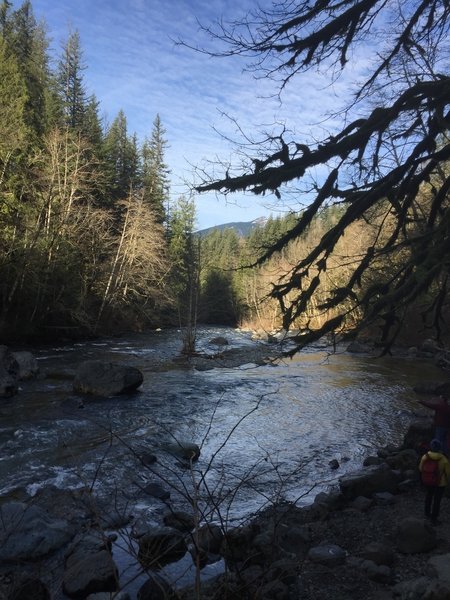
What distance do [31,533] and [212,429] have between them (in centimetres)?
536

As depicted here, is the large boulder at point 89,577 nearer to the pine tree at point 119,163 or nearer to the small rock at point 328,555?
the small rock at point 328,555

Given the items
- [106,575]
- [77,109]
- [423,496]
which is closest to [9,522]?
[106,575]

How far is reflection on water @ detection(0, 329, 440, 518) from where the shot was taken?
22.9 feet

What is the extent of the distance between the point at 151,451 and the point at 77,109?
135 feet

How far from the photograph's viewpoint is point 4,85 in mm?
27078

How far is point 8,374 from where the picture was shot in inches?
462

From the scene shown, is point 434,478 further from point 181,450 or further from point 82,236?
point 82,236

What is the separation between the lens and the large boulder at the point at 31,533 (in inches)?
191

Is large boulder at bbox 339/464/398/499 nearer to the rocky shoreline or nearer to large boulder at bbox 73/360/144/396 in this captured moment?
the rocky shoreline

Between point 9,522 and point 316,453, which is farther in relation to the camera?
point 316,453

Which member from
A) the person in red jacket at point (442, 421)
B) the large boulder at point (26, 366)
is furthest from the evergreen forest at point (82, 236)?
the large boulder at point (26, 366)

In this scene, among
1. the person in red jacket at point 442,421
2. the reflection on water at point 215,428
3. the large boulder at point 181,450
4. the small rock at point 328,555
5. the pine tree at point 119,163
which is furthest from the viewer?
the pine tree at point 119,163

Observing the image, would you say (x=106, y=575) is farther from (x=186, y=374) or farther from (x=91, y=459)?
(x=186, y=374)

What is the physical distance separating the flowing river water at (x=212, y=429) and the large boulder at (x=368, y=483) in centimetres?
55
